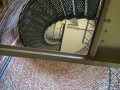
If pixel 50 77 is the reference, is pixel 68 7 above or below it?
above

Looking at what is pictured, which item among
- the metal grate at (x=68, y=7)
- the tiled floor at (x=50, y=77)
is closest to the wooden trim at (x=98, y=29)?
the metal grate at (x=68, y=7)

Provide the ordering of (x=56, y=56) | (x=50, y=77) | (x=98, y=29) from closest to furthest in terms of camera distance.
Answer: (x=98, y=29)
(x=56, y=56)
(x=50, y=77)

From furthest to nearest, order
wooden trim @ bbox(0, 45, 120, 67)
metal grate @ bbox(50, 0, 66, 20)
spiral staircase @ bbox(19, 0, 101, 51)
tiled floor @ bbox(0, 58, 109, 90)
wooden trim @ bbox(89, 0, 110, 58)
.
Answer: tiled floor @ bbox(0, 58, 109, 90)
metal grate @ bbox(50, 0, 66, 20)
spiral staircase @ bbox(19, 0, 101, 51)
wooden trim @ bbox(0, 45, 120, 67)
wooden trim @ bbox(89, 0, 110, 58)

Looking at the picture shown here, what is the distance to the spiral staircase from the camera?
2202 mm

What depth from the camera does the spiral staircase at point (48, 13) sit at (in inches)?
86.7

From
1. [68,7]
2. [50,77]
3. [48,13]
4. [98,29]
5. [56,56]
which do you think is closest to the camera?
[98,29]

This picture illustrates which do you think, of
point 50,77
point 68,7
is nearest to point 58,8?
point 68,7

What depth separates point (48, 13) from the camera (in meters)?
2.44

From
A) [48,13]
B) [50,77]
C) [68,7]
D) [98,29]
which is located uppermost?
[98,29]

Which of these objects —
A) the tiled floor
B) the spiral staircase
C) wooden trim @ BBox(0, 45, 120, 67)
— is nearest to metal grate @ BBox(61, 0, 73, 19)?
the spiral staircase

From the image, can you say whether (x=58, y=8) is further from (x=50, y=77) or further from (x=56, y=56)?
(x=56, y=56)

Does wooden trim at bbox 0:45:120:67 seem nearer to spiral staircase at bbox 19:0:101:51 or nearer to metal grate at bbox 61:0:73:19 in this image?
spiral staircase at bbox 19:0:101:51

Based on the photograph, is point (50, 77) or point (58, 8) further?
point (50, 77)

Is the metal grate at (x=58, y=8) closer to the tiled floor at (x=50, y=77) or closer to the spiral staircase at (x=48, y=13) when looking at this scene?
the spiral staircase at (x=48, y=13)
